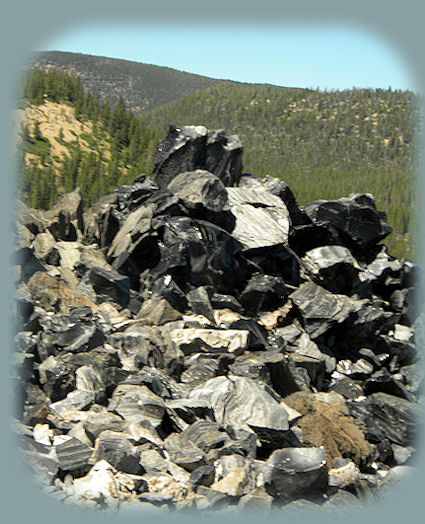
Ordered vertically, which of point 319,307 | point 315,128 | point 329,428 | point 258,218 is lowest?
point 329,428

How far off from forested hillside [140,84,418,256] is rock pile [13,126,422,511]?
9745 cm

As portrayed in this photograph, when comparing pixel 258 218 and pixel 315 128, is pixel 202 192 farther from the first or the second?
pixel 315 128

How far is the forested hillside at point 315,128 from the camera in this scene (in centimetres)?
14412

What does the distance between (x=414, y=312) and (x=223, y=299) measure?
10.5 metres

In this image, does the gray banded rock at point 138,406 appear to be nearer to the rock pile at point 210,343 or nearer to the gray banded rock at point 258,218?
the rock pile at point 210,343

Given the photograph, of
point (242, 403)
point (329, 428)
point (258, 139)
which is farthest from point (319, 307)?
point (258, 139)

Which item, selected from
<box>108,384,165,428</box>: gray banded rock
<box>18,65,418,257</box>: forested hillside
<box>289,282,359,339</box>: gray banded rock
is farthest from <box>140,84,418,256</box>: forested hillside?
<box>108,384,165,428</box>: gray banded rock

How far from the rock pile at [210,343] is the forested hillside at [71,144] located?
1870 centimetres

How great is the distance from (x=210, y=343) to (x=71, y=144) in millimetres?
44575

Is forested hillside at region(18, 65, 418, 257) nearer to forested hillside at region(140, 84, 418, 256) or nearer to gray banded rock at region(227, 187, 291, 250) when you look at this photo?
forested hillside at region(140, 84, 418, 256)

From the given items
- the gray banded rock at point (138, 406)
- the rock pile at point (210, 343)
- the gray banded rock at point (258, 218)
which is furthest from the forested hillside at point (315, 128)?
the gray banded rock at point (138, 406)

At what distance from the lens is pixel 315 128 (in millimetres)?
172125

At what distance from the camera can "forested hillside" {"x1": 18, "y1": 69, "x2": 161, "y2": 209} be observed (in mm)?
40656

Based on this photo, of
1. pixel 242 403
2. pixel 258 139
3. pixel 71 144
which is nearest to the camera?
pixel 242 403
